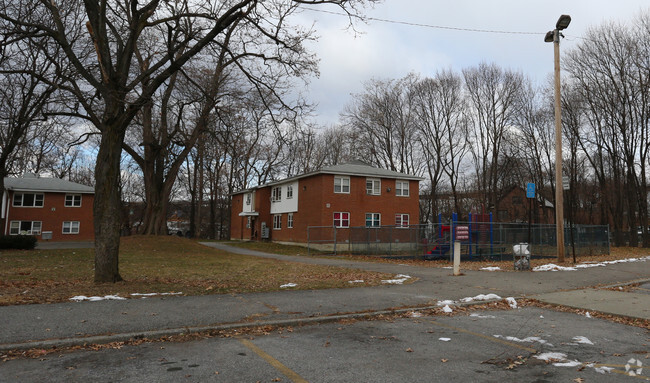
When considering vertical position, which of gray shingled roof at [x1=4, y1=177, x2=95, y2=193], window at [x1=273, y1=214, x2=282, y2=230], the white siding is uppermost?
gray shingled roof at [x1=4, y1=177, x2=95, y2=193]

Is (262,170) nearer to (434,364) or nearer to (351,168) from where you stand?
(351,168)

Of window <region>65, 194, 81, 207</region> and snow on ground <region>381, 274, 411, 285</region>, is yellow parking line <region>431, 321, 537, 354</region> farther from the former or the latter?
window <region>65, 194, 81, 207</region>

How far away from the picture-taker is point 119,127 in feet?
34.8

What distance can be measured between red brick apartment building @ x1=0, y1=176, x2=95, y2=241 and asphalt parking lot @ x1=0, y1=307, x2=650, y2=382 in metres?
40.5

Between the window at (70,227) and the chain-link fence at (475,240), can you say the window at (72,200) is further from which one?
the chain-link fence at (475,240)

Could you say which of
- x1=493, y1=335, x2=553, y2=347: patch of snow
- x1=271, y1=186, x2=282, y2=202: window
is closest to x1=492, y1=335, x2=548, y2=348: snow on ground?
x1=493, y1=335, x2=553, y2=347: patch of snow

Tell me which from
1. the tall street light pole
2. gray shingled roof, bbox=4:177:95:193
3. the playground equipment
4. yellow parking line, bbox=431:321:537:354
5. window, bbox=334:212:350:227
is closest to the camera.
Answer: yellow parking line, bbox=431:321:537:354

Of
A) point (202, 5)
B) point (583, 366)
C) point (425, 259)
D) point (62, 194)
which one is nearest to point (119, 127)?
point (202, 5)

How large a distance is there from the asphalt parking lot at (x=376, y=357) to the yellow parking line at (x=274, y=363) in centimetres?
1

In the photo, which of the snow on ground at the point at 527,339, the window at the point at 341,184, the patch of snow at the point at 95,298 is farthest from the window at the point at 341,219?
the snow on ground at the point at 527,339

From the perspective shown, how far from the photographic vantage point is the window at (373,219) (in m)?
35.5

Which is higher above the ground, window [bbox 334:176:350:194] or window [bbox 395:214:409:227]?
window [bbox 334:176:350:194]

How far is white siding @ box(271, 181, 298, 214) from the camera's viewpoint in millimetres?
37969

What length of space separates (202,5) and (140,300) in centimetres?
828
